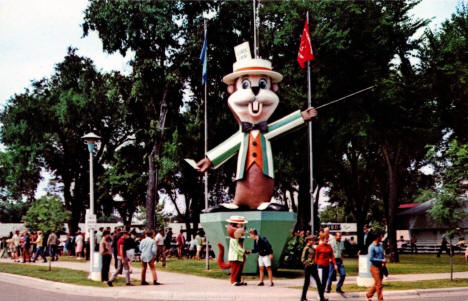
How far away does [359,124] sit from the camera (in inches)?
1205

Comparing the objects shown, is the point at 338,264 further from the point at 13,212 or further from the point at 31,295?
the point at 13,212

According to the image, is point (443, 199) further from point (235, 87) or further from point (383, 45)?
point (383, 45)

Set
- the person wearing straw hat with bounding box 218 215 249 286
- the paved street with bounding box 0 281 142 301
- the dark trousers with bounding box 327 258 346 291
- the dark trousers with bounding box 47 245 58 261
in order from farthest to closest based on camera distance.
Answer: the dark trousers with bounding box 47 245 58 261, the person wearing straw hat with bounding box 218 215 249 286, the dark trousers with bounding box 327 258 346 291, the paved street with bounding box 0 281 142 301

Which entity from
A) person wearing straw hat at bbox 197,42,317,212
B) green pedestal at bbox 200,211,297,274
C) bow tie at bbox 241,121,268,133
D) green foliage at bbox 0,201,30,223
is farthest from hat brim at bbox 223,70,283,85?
green foliage at bbox 0,201,30,223

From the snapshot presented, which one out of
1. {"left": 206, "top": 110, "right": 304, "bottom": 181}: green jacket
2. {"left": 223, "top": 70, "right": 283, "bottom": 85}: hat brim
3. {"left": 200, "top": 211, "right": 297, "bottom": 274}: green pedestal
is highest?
{"left": 223, "top": 70, "right": 283, "bottom": 85}: hat brim

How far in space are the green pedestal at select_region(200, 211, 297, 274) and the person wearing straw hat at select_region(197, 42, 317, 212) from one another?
0.52 metres

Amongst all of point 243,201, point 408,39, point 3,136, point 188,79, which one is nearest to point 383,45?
point 408,39

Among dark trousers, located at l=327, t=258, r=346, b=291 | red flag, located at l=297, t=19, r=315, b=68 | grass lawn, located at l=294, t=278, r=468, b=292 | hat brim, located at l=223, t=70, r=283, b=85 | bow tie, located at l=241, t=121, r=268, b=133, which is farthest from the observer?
red flag, located at l=297, t=19, r=315, b=68

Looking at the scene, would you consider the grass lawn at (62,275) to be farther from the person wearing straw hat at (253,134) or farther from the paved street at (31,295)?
the person wearing straw hat at (253,134)

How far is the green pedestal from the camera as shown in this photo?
20.3 m

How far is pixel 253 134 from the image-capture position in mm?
21562

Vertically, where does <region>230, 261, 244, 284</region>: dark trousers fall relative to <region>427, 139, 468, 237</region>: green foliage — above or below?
below

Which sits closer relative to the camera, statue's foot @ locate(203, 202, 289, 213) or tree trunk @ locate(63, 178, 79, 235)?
statue's foot @ locate(203, 202, 289, 213)

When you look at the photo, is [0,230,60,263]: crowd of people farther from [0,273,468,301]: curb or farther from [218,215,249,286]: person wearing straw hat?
[218,215,249,286]: person wearing straw hat
